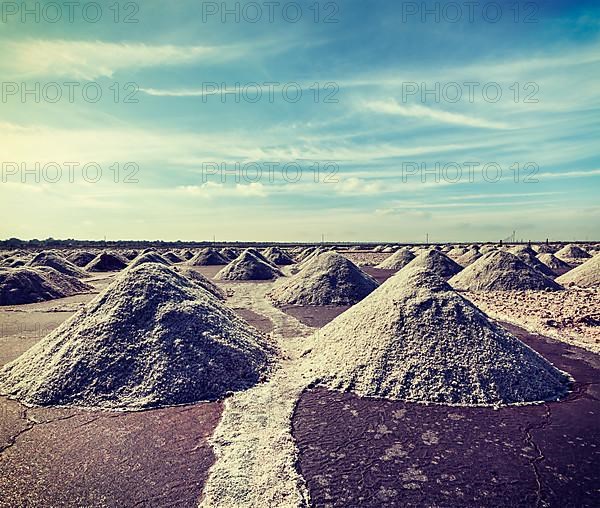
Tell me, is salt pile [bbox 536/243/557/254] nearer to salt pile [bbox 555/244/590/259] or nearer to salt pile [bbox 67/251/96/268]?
salt pile [bbox 555/244/590/259]

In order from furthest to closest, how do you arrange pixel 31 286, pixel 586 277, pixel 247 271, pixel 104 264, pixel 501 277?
pixel 104 264 → pixel 247 271 → pixel 586 277 → pixel 501 277 → pixel 31 286

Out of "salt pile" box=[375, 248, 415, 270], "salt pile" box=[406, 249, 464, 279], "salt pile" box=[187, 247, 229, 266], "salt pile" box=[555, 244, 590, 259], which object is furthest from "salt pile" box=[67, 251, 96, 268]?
"salt pile" box=[555, 244, 590, 259]

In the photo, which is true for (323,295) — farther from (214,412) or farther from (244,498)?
(244,498)

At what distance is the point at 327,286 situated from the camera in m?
20.5

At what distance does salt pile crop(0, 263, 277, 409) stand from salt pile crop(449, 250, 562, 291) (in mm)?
17393

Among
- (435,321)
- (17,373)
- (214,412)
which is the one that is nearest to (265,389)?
(214,412)

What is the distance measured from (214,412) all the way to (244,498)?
8.66 ft

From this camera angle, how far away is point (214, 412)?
7.35m

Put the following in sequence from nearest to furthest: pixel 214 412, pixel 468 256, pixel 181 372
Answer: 1. pixel 214 412
2. pixel 181 372
3. pixel 468 256

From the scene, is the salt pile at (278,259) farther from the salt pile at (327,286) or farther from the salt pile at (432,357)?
the salt pile at (432,357)

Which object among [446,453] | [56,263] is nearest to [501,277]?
[446,453]

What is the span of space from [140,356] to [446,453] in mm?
6295

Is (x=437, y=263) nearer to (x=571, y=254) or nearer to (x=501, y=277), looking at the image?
(x=501, y=277)

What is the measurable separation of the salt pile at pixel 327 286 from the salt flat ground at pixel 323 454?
38.1 ft
